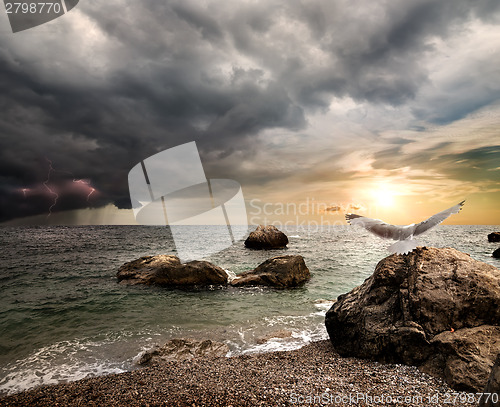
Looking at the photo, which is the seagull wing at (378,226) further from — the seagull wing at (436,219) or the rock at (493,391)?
the rock at (493,391)

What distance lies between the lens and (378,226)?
674 cm

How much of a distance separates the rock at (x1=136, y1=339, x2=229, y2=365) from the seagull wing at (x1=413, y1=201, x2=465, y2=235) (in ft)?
21.6

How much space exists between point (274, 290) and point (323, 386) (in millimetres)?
10353

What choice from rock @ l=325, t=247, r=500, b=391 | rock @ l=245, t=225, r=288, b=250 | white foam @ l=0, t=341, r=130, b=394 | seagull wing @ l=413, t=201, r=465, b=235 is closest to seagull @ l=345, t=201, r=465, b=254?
seagull wing @ l=413, t=201, r=465, b=235

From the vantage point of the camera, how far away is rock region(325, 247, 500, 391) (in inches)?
193

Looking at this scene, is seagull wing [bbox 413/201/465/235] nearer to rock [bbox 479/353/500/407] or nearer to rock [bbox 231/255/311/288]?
rock [bbox 479/353/500/407]

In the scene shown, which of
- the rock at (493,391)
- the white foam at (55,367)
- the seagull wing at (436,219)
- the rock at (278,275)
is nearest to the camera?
the rock at (493,391)

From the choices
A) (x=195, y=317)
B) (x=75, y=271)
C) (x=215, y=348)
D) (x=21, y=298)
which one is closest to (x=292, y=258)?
(x=195, y=317)

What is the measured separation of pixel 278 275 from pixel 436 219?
11.6 m

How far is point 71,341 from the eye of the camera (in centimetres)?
901

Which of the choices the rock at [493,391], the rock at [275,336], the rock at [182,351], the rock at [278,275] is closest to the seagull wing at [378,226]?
the rock at [493,391]

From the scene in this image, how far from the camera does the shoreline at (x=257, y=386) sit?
4520 millimetres

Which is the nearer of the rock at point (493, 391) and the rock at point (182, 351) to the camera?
the rock at point (493, 391)

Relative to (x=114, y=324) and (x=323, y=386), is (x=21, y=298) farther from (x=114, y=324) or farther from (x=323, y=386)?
(x=323, y=386)
